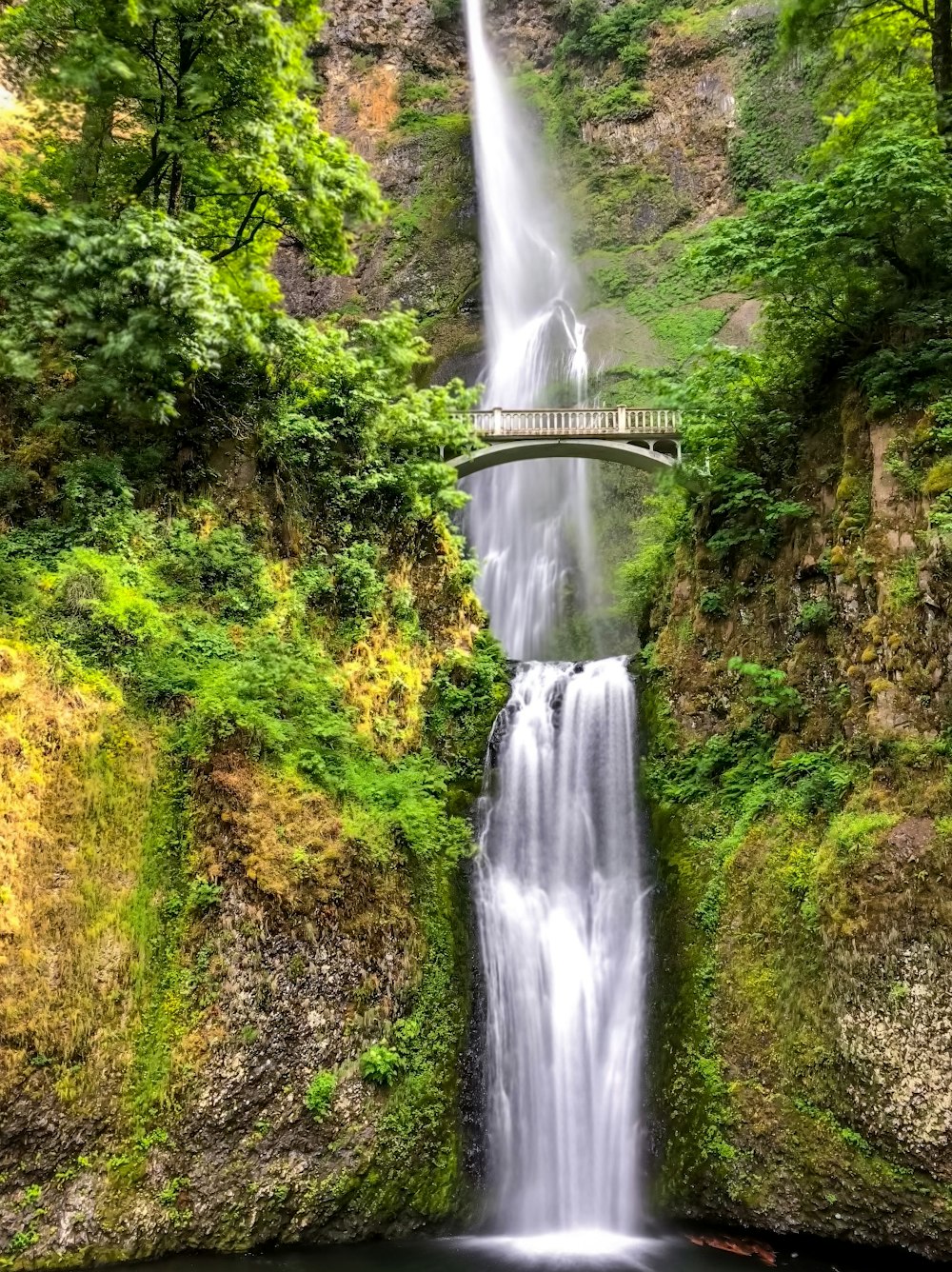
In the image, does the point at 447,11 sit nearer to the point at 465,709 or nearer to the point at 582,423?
the point at 582,423

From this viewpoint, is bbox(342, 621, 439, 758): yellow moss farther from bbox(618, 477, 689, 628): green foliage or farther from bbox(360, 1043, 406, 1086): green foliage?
bbox(618, 477, 689, 628): green foliage

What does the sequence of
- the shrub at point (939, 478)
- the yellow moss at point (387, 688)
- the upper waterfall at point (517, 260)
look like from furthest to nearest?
the upper waterfall at point (517, 260)
the yellow moss at point (387, 688)
the shrub at point (939, 478)

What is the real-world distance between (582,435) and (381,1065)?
14.5m

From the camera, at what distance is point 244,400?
11062 millimetres

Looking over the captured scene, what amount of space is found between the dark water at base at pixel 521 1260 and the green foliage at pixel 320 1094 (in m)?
1.06

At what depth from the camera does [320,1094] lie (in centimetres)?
757

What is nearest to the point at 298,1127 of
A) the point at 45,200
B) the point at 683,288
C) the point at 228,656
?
the point at 228,656

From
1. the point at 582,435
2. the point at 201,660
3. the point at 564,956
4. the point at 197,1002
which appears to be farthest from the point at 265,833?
the point at 582,435

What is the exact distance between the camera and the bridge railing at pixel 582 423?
18.9m

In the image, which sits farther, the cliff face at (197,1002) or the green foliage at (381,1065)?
the green foliage at (381,1065)

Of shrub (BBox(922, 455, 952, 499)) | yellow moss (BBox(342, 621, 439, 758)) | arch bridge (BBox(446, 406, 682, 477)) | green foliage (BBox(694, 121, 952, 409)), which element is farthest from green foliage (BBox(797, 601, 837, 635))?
arch bridge (BBox(446, 406, 682, 477))

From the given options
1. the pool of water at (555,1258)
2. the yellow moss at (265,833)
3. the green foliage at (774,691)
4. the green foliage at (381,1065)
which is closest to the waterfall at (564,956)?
the pool of water at (555,1258)

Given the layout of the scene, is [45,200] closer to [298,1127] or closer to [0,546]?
[0,546]

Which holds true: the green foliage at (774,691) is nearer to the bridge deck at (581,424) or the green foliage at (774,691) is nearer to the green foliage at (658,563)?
the green foliage at (658,563)
